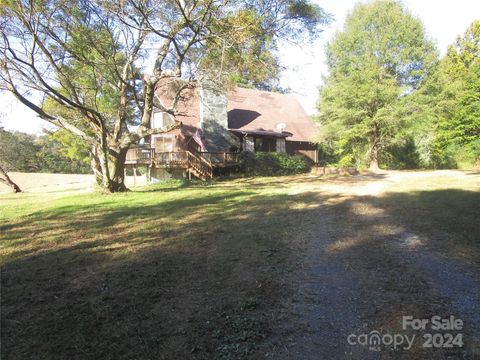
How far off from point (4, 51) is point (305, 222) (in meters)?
13.6

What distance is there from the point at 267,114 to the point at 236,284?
25.4 m

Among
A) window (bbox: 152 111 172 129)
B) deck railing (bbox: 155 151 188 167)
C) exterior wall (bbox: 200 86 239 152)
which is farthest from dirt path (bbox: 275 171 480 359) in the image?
window (bbox: 152 111 172 129)

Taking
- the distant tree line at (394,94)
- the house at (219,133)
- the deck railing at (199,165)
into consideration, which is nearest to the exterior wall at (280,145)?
the house at (219,133)

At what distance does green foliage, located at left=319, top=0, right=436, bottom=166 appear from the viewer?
21297 millimetres

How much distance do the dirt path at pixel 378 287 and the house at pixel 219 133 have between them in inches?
504

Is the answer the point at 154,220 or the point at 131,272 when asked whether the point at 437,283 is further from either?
the point at 154,220

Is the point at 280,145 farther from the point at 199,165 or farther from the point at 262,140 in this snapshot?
the point at 199,165

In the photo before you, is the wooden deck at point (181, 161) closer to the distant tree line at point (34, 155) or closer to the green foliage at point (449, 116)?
the green foliage at point (449, 116)

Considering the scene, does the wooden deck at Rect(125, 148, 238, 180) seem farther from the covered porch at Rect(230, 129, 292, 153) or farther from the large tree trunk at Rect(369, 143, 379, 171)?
the large tree trunk at Rect(369, 143, 379, 171)

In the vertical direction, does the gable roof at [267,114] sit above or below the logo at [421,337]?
above

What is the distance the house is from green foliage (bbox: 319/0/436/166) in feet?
15.4

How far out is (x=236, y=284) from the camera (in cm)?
Answer: 406

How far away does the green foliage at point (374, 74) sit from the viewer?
838 inches

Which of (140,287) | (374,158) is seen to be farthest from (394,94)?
(140,287)
